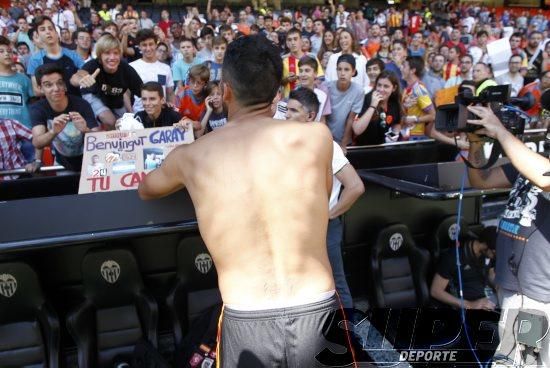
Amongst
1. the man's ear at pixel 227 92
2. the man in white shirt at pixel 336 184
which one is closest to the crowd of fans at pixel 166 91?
the man in white shirt at pixel 336 184

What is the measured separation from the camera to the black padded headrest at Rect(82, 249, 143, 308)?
3.01 m

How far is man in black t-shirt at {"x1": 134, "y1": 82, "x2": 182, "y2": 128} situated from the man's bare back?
7.07 feet

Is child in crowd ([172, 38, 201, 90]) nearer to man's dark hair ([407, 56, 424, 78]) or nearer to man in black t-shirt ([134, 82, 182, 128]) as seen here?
man in black t-shirt ([134, 82, 182, 128])

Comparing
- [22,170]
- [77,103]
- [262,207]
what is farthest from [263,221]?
[77,103]

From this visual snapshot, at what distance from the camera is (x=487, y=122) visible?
7.27ft

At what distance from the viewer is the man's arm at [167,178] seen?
182cm

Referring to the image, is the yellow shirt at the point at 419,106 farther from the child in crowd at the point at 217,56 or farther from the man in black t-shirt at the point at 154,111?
the man in black t-shirt at the point at 154,111

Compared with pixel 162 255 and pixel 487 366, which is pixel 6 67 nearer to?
pixel 162 255

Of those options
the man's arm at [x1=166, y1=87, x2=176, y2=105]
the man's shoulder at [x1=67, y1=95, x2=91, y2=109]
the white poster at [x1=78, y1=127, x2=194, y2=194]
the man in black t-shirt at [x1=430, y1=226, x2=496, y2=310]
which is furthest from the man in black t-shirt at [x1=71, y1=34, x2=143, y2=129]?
the man in black t-shirt at [x1=430, y1=226, x2=496, y2=310]

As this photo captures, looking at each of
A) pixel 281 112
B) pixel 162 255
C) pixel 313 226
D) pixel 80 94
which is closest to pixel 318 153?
pixel 313 226

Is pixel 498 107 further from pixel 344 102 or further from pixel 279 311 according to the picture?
pixel 344 102

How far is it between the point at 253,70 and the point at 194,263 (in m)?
1.85

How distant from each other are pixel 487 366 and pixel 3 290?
289cm

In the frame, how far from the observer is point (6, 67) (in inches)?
183
